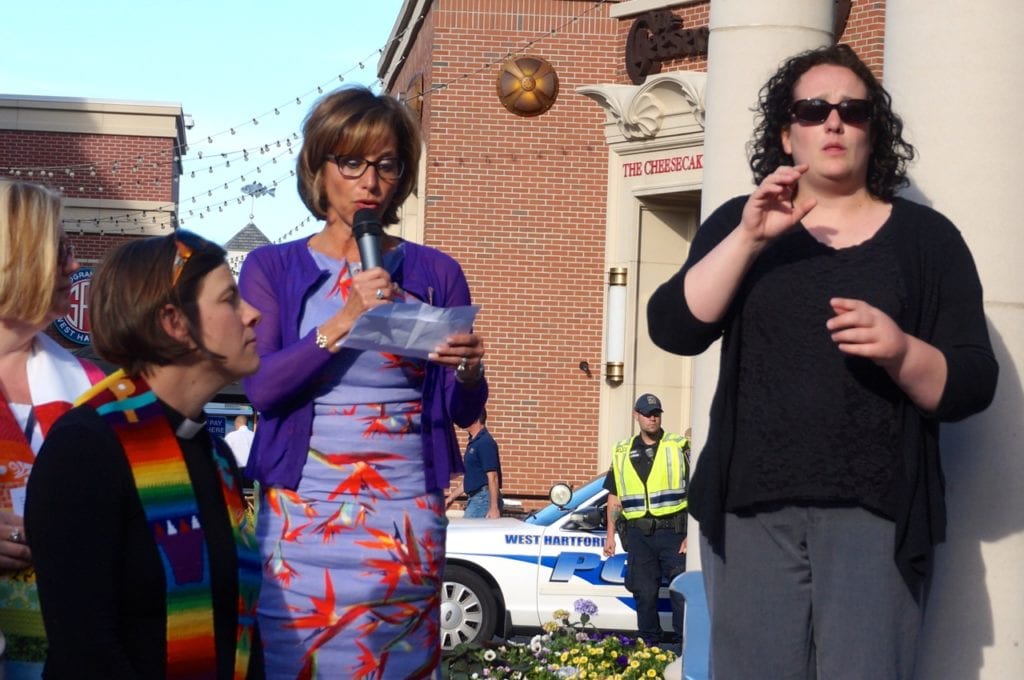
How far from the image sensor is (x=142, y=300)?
3.11 m

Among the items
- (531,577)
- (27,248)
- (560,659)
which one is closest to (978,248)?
(27,248)

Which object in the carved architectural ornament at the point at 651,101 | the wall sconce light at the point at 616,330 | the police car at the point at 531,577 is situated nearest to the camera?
the police car at the point at 531,577

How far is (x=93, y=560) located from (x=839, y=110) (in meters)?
1.91

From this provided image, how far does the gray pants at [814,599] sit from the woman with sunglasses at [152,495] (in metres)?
1.08

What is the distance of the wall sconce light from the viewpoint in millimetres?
20250

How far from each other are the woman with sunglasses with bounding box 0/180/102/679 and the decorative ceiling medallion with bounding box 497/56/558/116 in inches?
729

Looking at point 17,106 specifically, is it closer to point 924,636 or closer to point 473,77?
point 473,77

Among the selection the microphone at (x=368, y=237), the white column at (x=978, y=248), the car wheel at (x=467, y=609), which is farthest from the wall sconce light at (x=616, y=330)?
the microphone at (x=368, y=237)

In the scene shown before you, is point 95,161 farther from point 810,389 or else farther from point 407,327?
point 810,389

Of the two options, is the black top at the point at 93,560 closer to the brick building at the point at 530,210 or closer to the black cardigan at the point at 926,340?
the black cardigan at the point at 926,340

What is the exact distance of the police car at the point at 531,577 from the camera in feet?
43.7

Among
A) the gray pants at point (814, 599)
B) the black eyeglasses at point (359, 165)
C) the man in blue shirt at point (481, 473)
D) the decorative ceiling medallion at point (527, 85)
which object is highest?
the decorative ceiling medallion at point (527, 85)

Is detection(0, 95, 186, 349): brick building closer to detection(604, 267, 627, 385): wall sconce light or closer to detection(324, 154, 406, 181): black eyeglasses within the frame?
detection(604, 267, 627, 385): wall sconce light

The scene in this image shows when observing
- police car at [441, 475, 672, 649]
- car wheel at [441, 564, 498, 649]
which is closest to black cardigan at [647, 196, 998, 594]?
police car at [441, 475, 672, 649]
